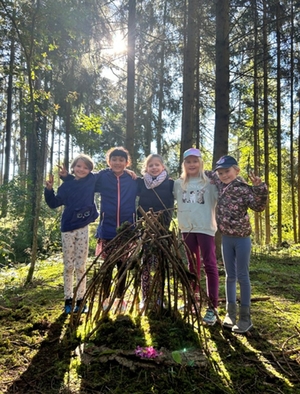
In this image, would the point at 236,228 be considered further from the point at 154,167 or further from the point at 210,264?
the point at 154,167

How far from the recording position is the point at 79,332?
9.03 feet

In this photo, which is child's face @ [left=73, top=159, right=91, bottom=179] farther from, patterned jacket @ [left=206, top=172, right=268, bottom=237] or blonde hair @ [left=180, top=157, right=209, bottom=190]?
patterned jacket @ [left=206, top=172, right=268, bottom=237]

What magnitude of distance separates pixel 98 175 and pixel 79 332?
1.73 metres

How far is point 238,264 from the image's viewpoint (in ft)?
10.1

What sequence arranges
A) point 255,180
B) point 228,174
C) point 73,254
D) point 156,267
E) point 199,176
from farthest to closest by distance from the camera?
point 73,254 < point 199,176 < point 228,174 < point 255,180 < point 156,267

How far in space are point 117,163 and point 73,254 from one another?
115cm

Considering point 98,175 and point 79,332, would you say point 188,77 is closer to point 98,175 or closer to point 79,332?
point 98,175

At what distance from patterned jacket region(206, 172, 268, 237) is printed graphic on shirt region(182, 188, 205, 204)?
0.85ft

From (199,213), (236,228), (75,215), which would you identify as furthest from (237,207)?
(75,215)

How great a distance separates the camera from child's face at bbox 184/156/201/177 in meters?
3.43

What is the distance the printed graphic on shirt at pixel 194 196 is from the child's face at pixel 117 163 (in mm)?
791

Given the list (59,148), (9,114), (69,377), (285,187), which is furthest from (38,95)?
(285,187)

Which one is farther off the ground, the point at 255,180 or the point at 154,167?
the point at 154,167

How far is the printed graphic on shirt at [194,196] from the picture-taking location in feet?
11.1
